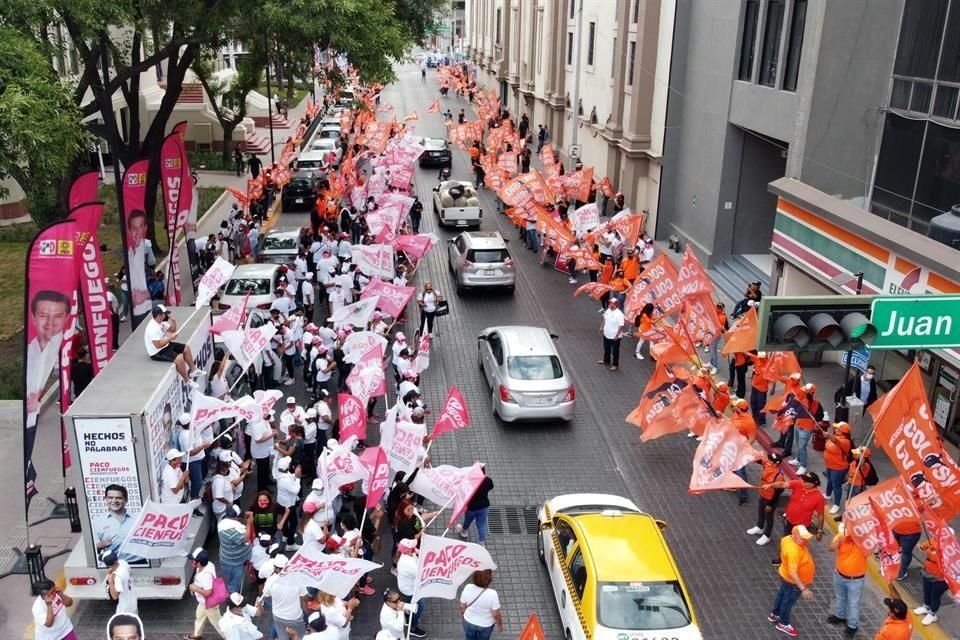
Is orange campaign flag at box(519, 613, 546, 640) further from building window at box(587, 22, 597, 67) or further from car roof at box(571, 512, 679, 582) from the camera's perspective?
building window at box(587, 22, 597, 67)

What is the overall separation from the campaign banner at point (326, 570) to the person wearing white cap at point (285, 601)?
0.32 m

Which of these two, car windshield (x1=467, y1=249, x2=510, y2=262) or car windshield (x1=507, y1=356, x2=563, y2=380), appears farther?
car windshield (x1=467, y1=249, x2=510, y2=262)

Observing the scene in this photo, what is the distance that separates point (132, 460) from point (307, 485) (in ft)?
11.8

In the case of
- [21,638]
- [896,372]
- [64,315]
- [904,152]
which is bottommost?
[21,638]

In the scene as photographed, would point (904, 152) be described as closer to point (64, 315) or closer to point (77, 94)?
point (64, 315)

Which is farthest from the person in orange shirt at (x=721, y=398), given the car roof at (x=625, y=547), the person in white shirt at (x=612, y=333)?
the car roof at (x=625, y=547)

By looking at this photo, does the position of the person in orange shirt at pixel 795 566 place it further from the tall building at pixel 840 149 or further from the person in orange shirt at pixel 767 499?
the tall building at pixel 840 149

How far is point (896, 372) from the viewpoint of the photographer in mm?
16156

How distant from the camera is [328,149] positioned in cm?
4125

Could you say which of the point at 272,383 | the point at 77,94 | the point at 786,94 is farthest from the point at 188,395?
the point at 786,94

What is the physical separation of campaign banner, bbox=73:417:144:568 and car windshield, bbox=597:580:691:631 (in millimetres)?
5463

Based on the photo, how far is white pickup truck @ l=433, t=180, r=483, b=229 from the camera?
102 ft

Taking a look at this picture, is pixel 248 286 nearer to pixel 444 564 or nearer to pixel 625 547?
pixel 444 564

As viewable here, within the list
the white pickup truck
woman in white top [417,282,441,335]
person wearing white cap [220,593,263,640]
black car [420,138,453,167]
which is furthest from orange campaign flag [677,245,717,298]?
black car [420,138,453,167]
